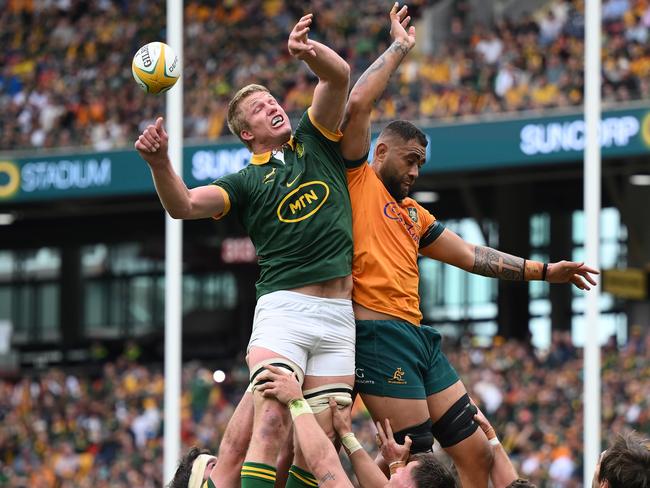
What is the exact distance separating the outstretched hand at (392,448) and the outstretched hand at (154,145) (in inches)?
58.9

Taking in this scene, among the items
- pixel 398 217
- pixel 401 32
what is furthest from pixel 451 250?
pixel 401 32

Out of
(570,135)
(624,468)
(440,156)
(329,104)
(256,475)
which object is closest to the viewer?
(624,468)

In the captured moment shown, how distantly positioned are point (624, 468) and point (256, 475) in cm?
163

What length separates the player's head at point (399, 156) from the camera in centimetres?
665

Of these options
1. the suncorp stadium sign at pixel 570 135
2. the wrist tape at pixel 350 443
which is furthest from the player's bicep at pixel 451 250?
the suncorp stadium sign at pixel 570 135

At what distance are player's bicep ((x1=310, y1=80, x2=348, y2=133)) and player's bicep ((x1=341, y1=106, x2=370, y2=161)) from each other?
0.19 feet

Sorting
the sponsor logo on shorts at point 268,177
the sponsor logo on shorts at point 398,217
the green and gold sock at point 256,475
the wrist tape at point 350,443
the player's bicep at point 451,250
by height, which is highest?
the sponsor logo on shorts at point 268,177

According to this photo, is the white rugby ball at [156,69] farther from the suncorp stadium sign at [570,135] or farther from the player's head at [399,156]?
the suncorp stadium sign at [570,135]

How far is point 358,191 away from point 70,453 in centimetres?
1580

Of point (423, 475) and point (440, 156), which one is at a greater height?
point (440, 156)

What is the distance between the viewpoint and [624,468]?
5270 millimetres

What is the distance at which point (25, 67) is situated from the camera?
1015 inches

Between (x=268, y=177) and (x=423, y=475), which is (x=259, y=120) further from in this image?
(x=423, y=475)

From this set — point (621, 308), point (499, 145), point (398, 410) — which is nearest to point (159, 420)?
point (499, 145)
